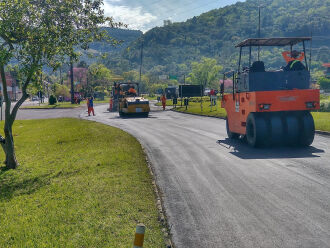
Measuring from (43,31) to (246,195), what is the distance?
258 inches

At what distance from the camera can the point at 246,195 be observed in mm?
7020

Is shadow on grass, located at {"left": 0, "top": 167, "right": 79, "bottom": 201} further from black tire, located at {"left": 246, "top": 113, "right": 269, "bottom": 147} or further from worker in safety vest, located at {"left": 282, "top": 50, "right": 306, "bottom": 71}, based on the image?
worker in safety vest, located at {"left": 282, "top": 50, "right": 306, "bottom": 71}

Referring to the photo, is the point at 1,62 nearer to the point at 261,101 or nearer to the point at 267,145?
the point at 261,101

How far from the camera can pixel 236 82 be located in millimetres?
14539

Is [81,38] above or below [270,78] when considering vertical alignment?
above

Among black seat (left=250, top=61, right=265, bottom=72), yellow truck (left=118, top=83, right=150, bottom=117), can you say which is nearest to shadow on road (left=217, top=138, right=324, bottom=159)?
black seat (left=250, top=61, right=265, bottom=72)

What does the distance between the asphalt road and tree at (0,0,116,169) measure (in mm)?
4212

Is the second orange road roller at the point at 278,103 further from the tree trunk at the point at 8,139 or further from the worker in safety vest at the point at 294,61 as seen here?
the tree trunk at the point at 8,139

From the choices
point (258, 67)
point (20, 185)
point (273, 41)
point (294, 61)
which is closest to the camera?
point (20, 185)

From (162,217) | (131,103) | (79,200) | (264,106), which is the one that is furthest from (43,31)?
(131,103)

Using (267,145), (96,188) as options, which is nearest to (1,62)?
(96,188)

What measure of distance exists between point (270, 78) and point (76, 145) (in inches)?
314

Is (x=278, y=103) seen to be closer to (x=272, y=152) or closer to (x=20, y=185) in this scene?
(x=272, y=152)

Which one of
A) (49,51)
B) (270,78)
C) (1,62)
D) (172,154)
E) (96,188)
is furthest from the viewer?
(270,78)
